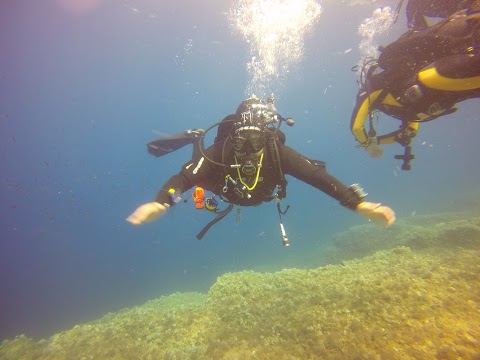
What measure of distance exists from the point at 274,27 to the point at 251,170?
97.6ft

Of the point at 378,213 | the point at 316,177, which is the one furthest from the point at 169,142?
the point at 378,213

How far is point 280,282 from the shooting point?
6289 millimetres

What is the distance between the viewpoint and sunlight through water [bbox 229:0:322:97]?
25344 mm

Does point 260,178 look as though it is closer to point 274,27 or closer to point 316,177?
point 316,177

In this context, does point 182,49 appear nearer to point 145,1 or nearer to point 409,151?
point 145,1

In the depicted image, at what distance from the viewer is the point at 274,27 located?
28609 mm

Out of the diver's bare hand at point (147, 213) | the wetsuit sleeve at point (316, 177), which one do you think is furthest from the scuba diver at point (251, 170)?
the diver's bare hand at point (147, 213)

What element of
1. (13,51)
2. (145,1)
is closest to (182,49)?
(145,1)

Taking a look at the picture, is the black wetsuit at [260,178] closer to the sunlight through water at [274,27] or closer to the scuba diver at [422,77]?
the scuba diver at [422,77]

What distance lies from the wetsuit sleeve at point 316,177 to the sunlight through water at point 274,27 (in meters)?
25.4

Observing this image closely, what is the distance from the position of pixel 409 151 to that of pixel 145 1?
30.6 meters

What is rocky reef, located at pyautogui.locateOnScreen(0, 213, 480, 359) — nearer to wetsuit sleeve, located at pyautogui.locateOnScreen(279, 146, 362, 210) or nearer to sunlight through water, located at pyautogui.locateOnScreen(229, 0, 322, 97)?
wetsuit sleeve, located at pyautogui.locateOnScreen(279, 146, 362, 210)

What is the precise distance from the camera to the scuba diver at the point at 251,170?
3.75 m

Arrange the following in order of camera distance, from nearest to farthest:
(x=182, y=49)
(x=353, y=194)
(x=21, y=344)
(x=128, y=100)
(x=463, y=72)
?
(x=463, y=72) → (x=353, y=194) → (x=21, y=344) → (x=182, y=49) → (x=128, y=100)
